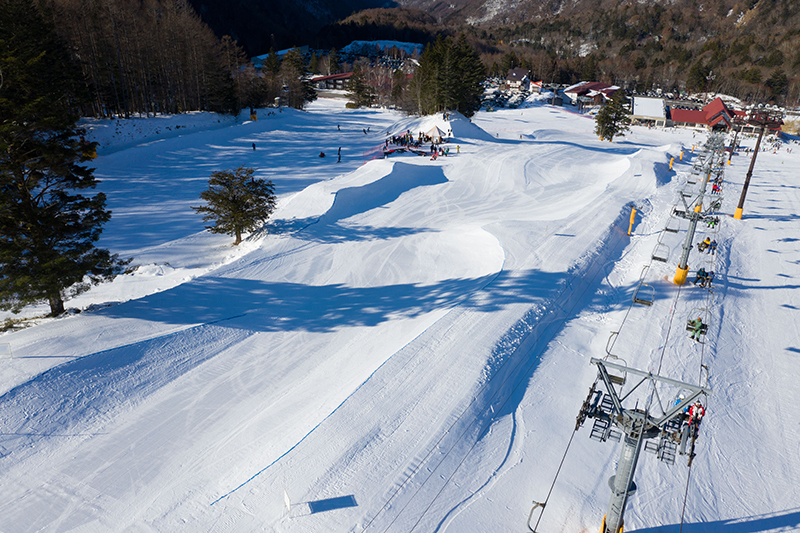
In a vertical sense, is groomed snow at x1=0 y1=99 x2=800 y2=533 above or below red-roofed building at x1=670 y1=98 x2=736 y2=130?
below

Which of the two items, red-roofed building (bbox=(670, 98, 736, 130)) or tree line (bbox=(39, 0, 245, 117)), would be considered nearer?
tree line (bbox=(39, 0, 245, 117))

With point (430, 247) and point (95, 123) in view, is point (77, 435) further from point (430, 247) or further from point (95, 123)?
point (95, 123)

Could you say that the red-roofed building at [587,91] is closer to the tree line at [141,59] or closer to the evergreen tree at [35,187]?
the tree line at [141,59]

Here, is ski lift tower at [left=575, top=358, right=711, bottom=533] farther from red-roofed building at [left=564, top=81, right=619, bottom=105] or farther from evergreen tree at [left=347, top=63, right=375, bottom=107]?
red-roofed building at [left=564, top=81, right=619, bottom=105]

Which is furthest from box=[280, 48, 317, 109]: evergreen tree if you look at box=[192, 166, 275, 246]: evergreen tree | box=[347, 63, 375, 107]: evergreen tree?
box=[192, 166, 275, 246]: evergreen tree

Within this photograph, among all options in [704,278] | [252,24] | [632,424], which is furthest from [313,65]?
[632,424]

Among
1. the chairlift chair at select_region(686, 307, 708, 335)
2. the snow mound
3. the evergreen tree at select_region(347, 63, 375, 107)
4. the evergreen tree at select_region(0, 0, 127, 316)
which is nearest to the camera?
the evergreen tree at select_region(0, 0, 127, 316)

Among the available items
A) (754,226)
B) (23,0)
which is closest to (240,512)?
(754,226)
